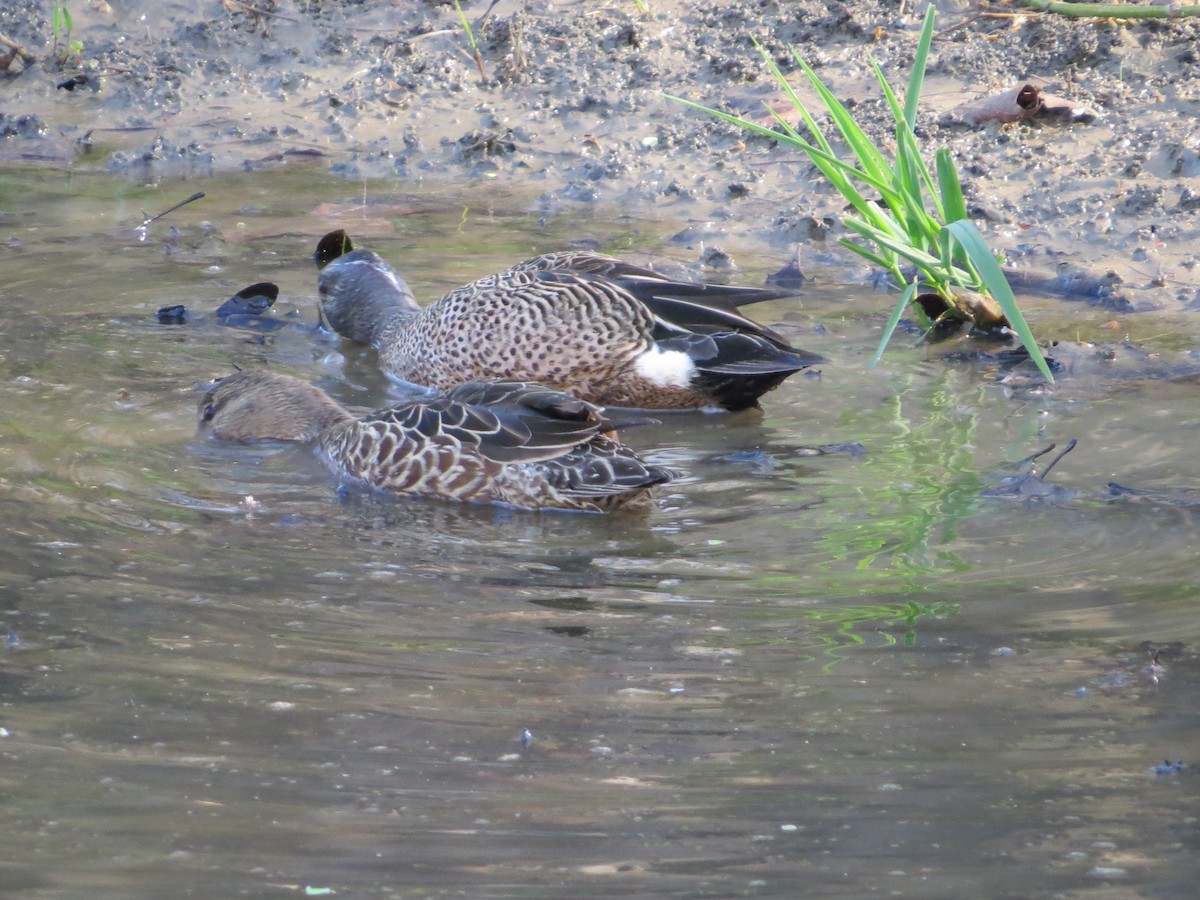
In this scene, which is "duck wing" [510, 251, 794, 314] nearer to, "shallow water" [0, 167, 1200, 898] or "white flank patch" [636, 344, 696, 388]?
"white flank patch" [636, 344, 696, 388]

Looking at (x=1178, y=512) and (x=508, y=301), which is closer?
(x=1178, y=512)

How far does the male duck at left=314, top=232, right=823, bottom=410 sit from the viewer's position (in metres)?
6.20

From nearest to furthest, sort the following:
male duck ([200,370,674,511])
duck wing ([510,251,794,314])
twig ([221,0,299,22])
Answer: male duck ([200,370,674,511]) → duck wing ([510,251,794,314]) → twig ([221,0,299,22])

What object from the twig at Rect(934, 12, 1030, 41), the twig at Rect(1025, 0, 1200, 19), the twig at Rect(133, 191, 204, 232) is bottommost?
the twig at Rect(133, 191, 204, 232)

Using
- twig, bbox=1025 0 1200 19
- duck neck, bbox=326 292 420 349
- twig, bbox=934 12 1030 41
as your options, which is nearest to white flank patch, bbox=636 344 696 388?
duck neck, bbox=326 292 420 349

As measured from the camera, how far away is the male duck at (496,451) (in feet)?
16.9

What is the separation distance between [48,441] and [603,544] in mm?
2072

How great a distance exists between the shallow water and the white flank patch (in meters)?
0.20

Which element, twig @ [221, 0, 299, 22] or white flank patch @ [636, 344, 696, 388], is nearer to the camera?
white flank patch @ [636, 344, 696, 388]

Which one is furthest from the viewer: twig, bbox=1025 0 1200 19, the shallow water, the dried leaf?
the dried leaf

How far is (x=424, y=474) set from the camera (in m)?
5.39

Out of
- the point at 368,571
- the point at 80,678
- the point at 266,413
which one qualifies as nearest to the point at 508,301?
the point at 266,413

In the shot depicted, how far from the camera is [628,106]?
9484 millimetres

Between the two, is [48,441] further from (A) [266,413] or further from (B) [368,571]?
(B) [368,571]
